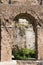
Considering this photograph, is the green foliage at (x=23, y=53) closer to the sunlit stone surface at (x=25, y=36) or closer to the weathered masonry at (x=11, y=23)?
the sunlit stone surface at (x=25, y=36)

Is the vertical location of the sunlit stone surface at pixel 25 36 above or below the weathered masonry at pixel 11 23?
below

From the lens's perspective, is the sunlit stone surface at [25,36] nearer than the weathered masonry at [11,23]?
No

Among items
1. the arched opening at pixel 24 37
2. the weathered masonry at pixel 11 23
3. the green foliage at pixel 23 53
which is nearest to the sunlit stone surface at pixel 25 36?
the arched opening at pixel 24 37

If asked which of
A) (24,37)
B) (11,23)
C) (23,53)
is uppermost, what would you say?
(11,23)

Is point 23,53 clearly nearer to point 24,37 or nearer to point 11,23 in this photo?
point 24,37

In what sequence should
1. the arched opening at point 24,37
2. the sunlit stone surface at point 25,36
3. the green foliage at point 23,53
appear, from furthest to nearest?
the sunlit stone surface at point 25,36
the arched opening at point 24,37
the green foliage at point 23,53

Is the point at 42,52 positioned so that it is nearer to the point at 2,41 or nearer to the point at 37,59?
the point at 37,59

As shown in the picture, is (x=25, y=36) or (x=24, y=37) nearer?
(x=24, y=37)

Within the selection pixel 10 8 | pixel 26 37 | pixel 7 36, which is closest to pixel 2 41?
pixel 7 36

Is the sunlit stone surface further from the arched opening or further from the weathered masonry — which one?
the weathered masonry

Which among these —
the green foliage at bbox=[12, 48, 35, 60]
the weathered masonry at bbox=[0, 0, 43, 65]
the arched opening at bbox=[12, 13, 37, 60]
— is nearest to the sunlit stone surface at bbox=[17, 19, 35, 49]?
the arched opening at bbox=[12, 13, 37, 60]

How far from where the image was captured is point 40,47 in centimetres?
1639

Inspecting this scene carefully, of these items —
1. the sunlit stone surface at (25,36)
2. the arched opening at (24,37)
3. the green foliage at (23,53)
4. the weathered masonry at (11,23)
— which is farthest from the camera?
the sunlit stone surface at (25,36)

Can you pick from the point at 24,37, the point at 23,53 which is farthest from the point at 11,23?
the point at 24,37
